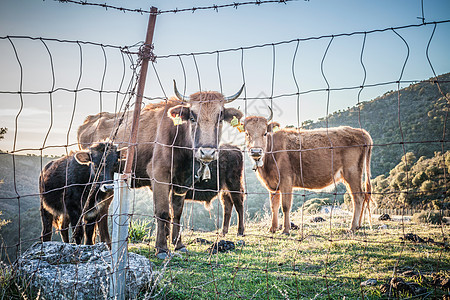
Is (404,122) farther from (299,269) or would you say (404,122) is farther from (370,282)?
(370,282)

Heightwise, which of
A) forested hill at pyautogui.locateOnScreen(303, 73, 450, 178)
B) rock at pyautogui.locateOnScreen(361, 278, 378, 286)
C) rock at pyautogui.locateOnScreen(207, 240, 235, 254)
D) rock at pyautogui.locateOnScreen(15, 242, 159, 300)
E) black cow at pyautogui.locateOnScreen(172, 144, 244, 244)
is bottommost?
rock at pyautogui.locateOnScreen(207, 240, 235, 254)

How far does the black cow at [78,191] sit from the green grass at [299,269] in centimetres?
108

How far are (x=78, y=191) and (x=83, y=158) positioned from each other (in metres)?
0.59

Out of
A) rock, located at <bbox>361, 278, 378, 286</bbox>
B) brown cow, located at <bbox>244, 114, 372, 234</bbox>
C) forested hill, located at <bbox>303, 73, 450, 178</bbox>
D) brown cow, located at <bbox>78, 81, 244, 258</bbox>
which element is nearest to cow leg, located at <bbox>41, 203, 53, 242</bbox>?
brown cow, located at <bbox>78, 81, 244, 258</bbox>

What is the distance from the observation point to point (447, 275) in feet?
11.9

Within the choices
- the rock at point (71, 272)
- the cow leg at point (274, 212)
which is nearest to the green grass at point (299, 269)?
the rock at point (71, 272)

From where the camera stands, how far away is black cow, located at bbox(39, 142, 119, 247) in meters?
5.52

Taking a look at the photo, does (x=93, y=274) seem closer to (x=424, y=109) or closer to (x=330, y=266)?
(x=330, y=266)

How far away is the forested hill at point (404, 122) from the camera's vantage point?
80.0ft

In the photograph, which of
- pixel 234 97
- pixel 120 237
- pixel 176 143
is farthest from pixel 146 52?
pixel 176 143

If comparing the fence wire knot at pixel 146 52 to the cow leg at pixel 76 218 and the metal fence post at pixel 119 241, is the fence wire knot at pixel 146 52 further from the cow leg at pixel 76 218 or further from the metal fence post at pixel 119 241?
the cow leg at pixel 76 218

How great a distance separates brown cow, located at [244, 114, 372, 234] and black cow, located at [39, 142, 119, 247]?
3598 millimetres

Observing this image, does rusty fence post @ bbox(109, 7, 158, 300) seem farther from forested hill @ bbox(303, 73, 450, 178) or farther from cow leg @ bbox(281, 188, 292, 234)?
forested hill @ bbox(303, 73, 450, 178)

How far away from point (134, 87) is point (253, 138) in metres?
4.87
